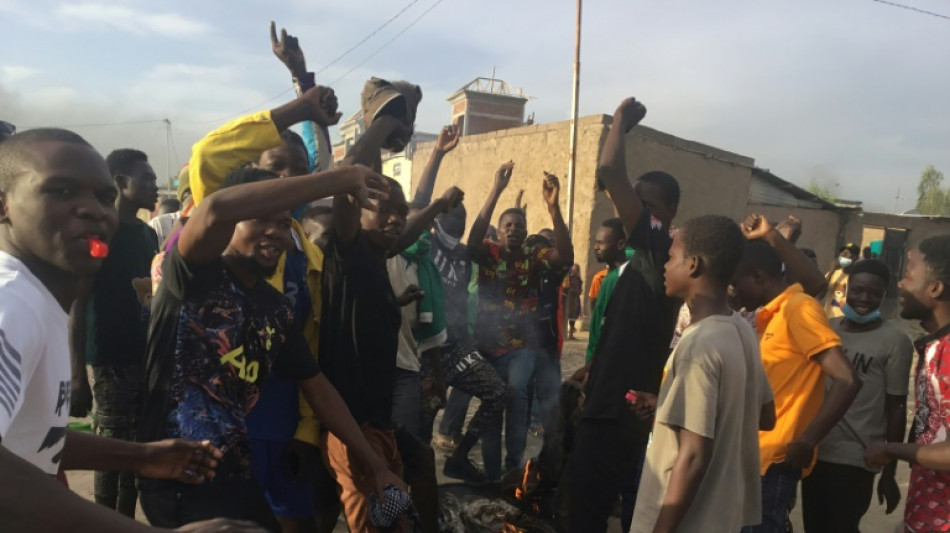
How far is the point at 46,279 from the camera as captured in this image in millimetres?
1362

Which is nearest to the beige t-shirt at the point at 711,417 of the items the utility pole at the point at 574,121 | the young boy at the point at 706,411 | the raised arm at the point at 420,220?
the young boy at the point at 706,411

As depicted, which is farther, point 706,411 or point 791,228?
point 791,228

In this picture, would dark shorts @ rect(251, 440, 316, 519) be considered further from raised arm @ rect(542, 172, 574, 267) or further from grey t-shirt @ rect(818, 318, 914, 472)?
grey t-shirt @ rect(818, 318, 914, 472)

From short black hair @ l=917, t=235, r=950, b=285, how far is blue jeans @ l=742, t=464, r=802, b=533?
1018 mm

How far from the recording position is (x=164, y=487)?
206 cm

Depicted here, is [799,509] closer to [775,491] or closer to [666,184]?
[775,491]

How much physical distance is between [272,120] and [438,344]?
2.00 metres

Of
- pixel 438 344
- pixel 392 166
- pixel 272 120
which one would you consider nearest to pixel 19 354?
pixel 272 120

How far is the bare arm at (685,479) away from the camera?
2.11 meters

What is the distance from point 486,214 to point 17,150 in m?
3.95

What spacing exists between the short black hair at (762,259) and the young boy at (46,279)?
2.72 meters

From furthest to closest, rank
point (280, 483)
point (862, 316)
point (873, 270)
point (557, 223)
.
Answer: point (557, 223), point (873, 270), point (862, 316), point (280, 483)

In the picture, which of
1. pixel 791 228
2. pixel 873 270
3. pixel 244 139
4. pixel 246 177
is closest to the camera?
pixel 246 177

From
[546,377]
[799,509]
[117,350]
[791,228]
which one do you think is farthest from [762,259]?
[117,350]
